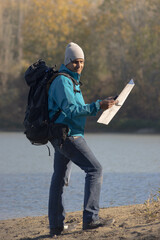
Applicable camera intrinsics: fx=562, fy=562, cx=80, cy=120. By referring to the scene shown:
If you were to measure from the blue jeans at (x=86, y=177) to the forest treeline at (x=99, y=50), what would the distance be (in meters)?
33.3

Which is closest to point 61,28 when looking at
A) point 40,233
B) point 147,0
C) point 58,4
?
point 58,4

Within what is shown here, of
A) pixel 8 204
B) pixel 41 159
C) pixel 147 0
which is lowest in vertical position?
pixel 41 159

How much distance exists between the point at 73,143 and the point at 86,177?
36cm

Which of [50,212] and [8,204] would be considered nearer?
[50,212]

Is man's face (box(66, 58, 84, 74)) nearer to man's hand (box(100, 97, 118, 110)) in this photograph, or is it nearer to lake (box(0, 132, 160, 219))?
man's hand (box(100, 97, 118, 110))

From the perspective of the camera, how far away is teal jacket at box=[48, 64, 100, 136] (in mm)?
4891

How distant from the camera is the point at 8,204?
830cm

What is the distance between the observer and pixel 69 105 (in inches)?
192

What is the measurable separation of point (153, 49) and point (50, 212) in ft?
126

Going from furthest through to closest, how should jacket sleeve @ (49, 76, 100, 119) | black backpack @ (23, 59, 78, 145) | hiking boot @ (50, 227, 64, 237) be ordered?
hiking boot @ (50, 227, 64, 237), black backpack @ (23, 59, 78, 145), jacket sleeve @ (49, 76, 100, 119)

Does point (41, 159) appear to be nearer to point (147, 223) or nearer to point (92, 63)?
point (147, 223)

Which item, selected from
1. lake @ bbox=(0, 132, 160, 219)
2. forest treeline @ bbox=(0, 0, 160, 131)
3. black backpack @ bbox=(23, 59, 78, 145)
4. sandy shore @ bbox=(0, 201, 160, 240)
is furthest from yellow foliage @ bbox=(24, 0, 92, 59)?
black backpack @ bbox=(23, 59, 78, 145)

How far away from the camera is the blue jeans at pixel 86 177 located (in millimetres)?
5078

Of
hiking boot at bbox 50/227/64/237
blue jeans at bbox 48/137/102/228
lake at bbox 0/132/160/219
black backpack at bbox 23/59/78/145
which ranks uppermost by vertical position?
black backpack at bbox 23/59/78/145
